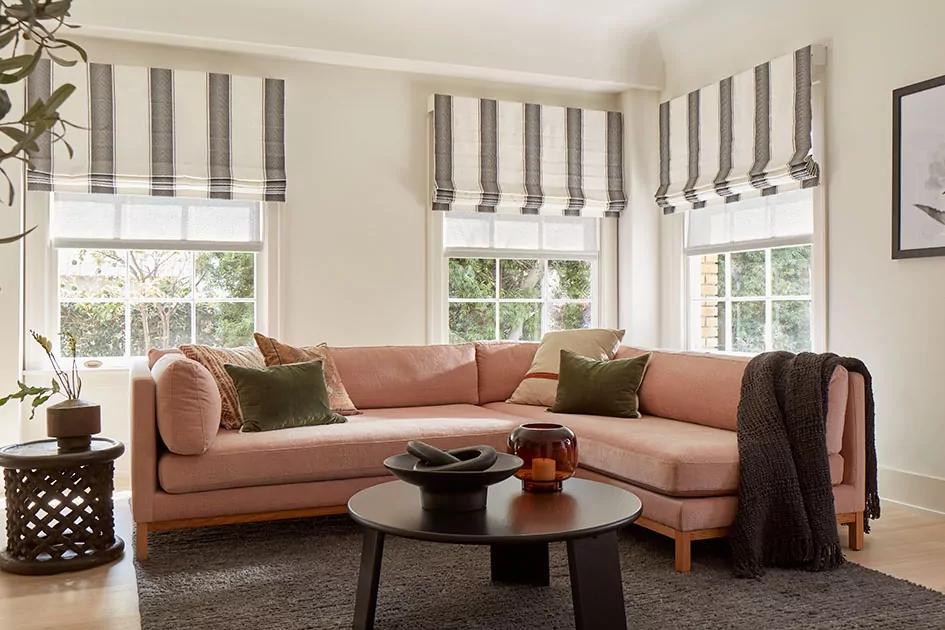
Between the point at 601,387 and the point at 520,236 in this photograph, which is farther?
the point at 520,236

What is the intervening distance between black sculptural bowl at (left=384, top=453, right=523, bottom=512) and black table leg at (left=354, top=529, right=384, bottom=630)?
0.60ft

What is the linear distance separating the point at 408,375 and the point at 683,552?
2023 mm

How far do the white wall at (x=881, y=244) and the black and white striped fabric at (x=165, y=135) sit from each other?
10.3 ft

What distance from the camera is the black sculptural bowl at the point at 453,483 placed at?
8.18 ft

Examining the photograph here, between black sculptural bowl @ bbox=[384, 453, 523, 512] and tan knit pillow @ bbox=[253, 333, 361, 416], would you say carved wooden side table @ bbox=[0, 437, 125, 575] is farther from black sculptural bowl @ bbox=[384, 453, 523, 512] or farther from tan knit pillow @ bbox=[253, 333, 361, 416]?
black sculptural bowl @ bbox=[384, 453, 523, 512]

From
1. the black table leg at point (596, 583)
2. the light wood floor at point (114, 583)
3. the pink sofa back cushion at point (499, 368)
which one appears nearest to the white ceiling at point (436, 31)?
the pink sofa back cushion at point (499, 368)

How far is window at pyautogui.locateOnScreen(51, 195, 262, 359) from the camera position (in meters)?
4.98

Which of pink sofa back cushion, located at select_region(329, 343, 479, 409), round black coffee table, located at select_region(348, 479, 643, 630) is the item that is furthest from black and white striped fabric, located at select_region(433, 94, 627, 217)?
round black coffee table, located at select_region(348, 479, 643, 630)

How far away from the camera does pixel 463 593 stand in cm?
294

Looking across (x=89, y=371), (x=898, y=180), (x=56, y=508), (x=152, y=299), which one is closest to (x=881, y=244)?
(x=898, y=180)

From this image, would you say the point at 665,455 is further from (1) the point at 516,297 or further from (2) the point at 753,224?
(1) the point at 516,297

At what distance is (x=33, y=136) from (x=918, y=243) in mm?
4259

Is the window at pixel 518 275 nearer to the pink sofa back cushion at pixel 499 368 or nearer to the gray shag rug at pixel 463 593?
the pink sofa back cushion at pixel 499 368

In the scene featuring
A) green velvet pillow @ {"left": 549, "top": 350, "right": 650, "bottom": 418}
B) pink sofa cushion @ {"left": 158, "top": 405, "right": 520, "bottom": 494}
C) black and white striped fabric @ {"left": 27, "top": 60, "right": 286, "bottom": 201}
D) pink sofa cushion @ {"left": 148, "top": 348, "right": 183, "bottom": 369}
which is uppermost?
black and white striped fabric @ {"left": 27, "top": 60, "right": 286, "bottom": 201}
